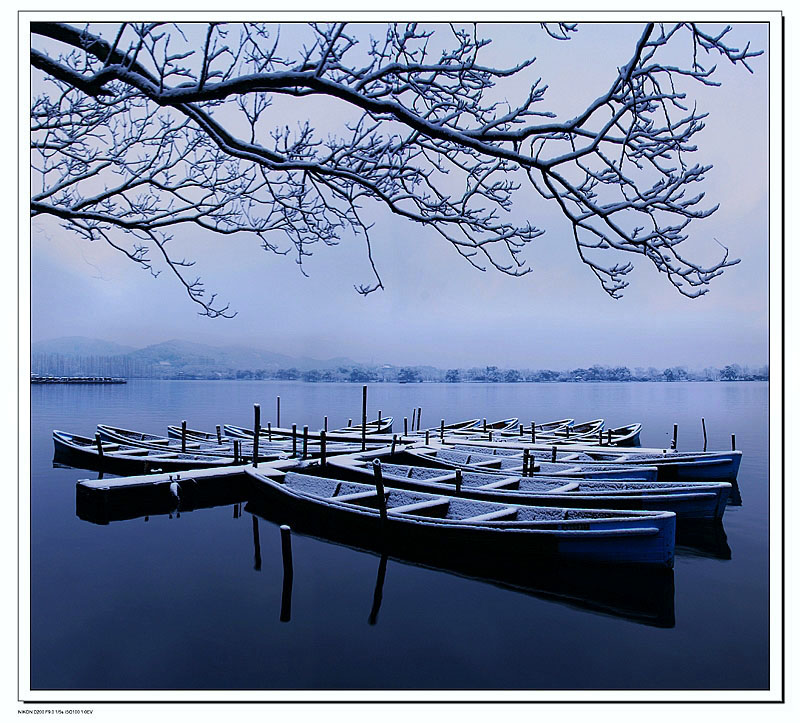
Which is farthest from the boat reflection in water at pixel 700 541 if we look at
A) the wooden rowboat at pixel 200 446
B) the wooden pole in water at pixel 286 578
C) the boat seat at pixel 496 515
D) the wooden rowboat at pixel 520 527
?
the wooden rowboat at pixel 200 446

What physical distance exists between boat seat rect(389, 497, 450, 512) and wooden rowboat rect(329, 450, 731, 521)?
0.59m

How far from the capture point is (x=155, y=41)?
3834 millimetres

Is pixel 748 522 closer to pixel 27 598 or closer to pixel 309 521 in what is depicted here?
pixel 309 521

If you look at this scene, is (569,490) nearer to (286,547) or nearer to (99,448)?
(286,547)

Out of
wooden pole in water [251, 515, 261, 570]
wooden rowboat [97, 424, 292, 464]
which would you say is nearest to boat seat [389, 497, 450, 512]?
wooden pole in water [251, 515, 261, 570]

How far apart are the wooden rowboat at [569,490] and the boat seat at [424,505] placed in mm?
586

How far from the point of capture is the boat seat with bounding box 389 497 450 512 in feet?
27.9

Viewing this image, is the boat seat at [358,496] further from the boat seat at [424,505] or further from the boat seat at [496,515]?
the boat seat at [496,515]

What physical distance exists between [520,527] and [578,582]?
1.01 m

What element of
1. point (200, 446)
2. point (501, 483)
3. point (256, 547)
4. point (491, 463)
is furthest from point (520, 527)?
point (200, 446)

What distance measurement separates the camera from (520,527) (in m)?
7.30

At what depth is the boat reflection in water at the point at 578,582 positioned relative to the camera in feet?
23.4

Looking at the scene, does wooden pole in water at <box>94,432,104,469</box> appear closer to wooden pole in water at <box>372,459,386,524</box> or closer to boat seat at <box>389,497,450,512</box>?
boat seat at <box>389,497,450,512</box>
